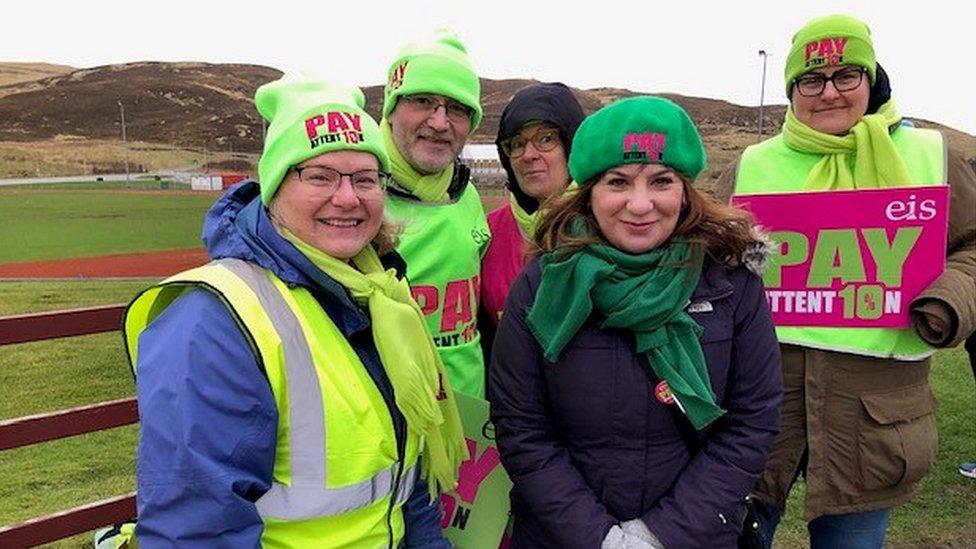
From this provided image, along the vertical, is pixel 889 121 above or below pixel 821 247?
above

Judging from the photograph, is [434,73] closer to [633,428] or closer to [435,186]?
[435,186]

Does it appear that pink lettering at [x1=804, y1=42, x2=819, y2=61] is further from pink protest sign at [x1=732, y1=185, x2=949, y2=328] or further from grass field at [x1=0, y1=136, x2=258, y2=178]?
grass field at [x1=0, y1=136, x2=258, y2=178]

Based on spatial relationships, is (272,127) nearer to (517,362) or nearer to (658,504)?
(517,362)

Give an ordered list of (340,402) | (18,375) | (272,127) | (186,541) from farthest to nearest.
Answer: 1. (18,375)
2. (272,127)
3. (340,402)
4. (186,541)

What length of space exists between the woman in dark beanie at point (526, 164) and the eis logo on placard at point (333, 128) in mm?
1136

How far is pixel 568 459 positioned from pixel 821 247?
1168 mm

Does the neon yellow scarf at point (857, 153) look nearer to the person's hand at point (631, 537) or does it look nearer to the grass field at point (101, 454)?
the person's hand at point (631, 537)

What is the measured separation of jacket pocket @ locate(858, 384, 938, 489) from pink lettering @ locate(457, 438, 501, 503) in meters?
1.23

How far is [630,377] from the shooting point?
185cm

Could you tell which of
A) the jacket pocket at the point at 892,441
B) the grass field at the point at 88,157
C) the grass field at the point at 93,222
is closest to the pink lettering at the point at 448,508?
the jacket pocket at the point at 892,441

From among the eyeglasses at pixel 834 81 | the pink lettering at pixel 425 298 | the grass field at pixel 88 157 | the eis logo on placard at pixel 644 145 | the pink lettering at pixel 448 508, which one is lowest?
the grass field at pixel 88 157

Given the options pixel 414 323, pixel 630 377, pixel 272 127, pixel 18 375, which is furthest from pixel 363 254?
pixel 18 375

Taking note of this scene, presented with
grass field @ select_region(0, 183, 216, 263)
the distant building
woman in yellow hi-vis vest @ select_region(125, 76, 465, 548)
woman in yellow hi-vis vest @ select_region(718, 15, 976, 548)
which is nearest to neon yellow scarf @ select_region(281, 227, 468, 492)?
woman in yellow hi-vis vest @ select_region(125, 76, 465, 548)

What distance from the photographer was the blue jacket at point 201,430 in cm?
135
